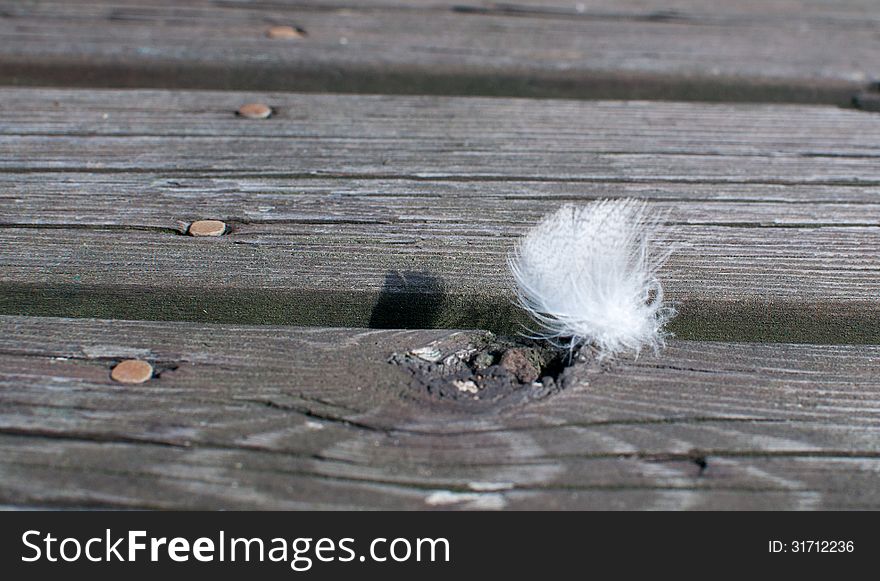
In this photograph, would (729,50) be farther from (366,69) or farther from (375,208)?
(375,208)

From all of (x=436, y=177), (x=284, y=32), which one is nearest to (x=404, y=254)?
(x=436, y=177)

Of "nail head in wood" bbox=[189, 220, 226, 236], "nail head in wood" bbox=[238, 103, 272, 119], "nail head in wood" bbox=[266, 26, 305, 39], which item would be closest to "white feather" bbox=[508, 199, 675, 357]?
"nail head in wood" bbox=[189, 220, 226, 236]

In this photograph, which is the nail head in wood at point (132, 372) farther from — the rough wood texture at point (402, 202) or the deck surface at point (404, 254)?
the rough wood texture at point (402, 202)

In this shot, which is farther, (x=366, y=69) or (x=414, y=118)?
(x=366, y=69)

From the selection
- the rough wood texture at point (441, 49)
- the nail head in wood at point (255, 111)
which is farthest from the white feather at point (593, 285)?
the rough wood texture at point (441, 49)
